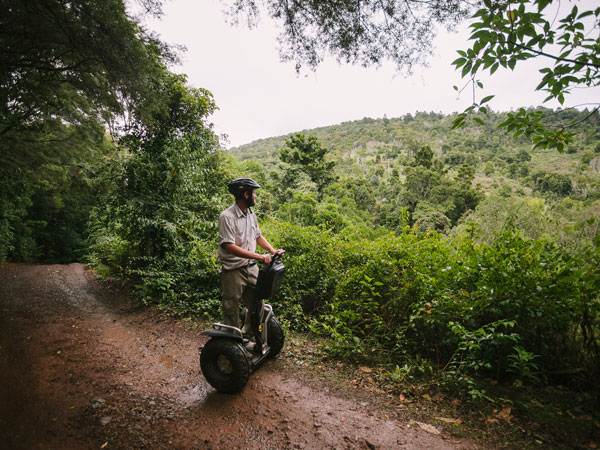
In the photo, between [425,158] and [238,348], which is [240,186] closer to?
[238,348]

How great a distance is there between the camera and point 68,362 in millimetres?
3252

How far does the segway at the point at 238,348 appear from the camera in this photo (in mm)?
2650

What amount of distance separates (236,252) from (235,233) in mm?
243

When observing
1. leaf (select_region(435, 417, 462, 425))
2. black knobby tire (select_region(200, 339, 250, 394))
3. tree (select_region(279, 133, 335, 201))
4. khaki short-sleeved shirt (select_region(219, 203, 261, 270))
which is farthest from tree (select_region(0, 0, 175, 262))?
tree (select_region(279, 133, 335, 201))

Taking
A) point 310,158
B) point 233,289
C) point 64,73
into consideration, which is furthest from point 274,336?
point 310,158

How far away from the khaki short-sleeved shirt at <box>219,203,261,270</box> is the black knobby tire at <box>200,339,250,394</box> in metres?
0.83

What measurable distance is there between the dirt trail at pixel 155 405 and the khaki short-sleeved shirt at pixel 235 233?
1413mm

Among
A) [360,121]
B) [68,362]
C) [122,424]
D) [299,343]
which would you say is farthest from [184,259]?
[360,121]

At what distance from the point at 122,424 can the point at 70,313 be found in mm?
4313

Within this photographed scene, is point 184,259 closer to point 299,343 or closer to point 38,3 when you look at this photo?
point 299,343

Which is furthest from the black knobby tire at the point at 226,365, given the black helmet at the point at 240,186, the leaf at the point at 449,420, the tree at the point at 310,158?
the tree at the point at 310,158

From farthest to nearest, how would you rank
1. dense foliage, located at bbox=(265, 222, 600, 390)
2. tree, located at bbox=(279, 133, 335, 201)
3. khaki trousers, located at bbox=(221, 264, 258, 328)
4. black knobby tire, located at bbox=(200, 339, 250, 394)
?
tree, located at bbox=(279, 133, 335, 201) → khaki trousers, located at bbox=(221, 264, 258, 328) → black knobby tire, located at bbox=(200, 339, 250, 394) → dense foliage, located at bbox=(265, 222, 600, 390)

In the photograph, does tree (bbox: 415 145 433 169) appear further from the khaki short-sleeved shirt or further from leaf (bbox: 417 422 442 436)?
leaf (bbox: 417 422 442 436)

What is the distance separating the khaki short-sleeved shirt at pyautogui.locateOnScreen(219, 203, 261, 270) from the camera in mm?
2691
